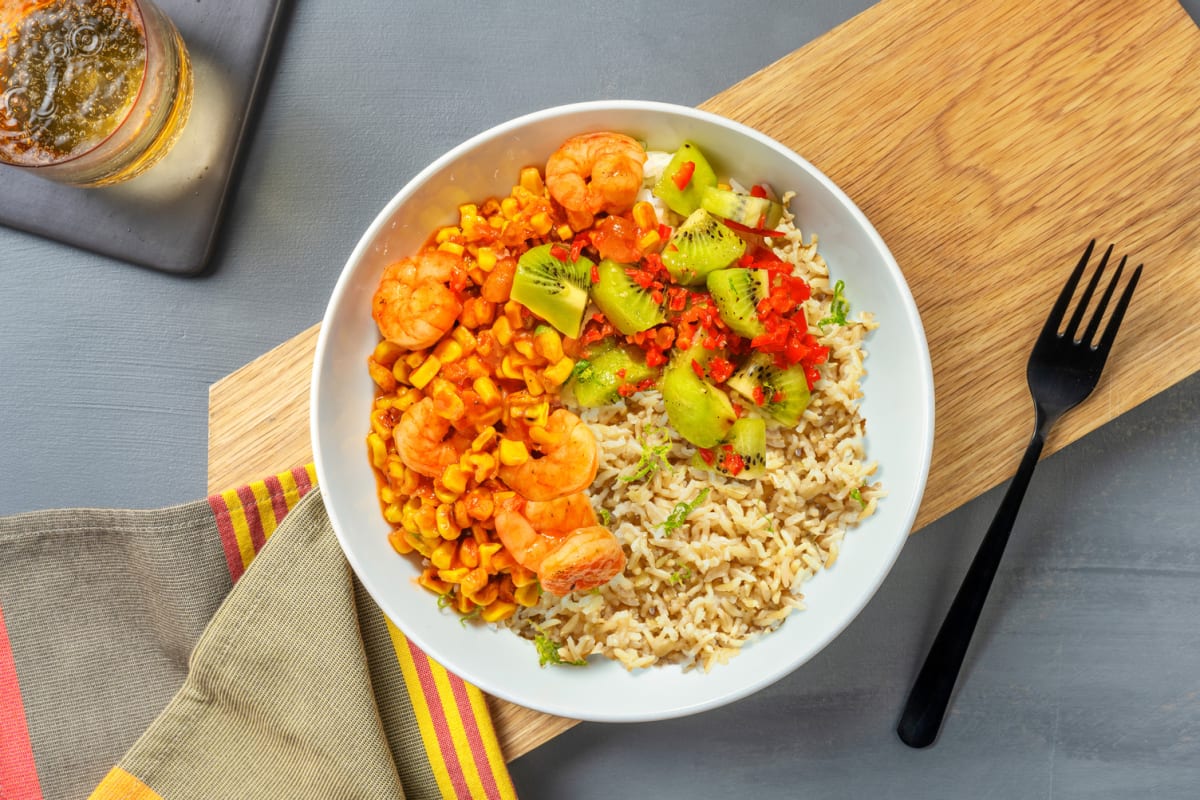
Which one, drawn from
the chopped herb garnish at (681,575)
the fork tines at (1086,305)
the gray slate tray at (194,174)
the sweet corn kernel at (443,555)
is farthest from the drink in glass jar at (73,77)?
the fork tines at (1086,305)

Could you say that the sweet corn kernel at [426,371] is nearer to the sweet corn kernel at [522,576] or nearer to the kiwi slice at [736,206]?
the sweet corn kernel at [522,576]

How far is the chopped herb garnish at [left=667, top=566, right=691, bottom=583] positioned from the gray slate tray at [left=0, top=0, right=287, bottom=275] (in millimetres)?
1839

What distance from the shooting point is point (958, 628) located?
9.23ft

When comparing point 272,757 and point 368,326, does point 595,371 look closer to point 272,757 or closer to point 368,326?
point 368,326

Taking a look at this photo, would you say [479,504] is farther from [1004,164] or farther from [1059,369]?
[1004,164]

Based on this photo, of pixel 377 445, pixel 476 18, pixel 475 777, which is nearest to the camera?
pixel 377 445

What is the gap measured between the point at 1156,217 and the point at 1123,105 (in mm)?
333

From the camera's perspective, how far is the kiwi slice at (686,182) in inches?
95.0

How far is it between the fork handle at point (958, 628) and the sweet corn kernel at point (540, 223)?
4.91ft

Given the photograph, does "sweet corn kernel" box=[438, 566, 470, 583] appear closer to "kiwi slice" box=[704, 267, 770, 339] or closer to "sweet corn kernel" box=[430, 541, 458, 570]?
"sweet corn kernel" box=[430, 541, 458, 570]

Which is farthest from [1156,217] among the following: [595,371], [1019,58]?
[595,371]

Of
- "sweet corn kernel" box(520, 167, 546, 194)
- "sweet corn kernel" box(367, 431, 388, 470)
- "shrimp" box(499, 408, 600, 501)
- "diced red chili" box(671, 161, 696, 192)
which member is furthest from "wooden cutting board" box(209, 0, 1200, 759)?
"sweet corn kernel" box(367, 431, 388, 470)

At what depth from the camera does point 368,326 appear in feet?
8.34

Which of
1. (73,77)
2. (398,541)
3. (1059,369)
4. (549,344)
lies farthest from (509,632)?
(73,77)
